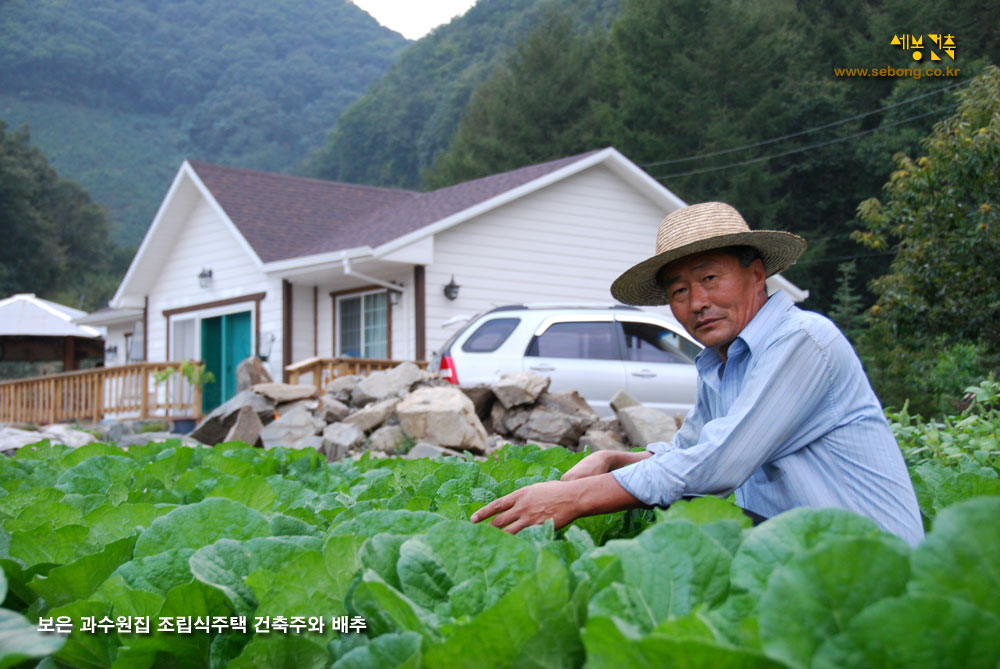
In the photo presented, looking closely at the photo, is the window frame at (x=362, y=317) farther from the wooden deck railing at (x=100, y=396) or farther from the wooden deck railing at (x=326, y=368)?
the wooden deck railing at (x=100, y=396)

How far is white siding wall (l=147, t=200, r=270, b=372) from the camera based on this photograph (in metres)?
18.9

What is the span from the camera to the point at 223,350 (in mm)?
19891

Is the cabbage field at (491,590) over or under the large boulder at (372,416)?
over

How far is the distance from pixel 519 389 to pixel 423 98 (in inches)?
1979

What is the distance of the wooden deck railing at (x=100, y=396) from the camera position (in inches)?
719

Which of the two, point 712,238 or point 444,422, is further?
point 444,422

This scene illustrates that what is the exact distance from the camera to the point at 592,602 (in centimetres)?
113

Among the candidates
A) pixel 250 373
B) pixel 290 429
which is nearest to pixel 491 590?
pixel 290 429

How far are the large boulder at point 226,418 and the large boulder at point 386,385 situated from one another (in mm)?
1249

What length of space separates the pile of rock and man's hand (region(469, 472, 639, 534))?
5.27 meters

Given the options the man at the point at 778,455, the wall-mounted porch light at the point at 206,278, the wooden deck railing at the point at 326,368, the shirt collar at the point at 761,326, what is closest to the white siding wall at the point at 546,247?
the wooden deck railing at the point at 326,368

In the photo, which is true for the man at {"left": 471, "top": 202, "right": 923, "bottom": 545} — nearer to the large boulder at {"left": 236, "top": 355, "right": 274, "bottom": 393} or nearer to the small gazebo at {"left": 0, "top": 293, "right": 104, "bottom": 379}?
the large boulder at {"left": 236, "top": 355, "right": 274, "bottom": 393}

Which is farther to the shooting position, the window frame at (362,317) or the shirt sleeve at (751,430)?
the window frame at (362,317)

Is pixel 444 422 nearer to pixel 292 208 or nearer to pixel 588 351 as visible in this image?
pixel 588 351
